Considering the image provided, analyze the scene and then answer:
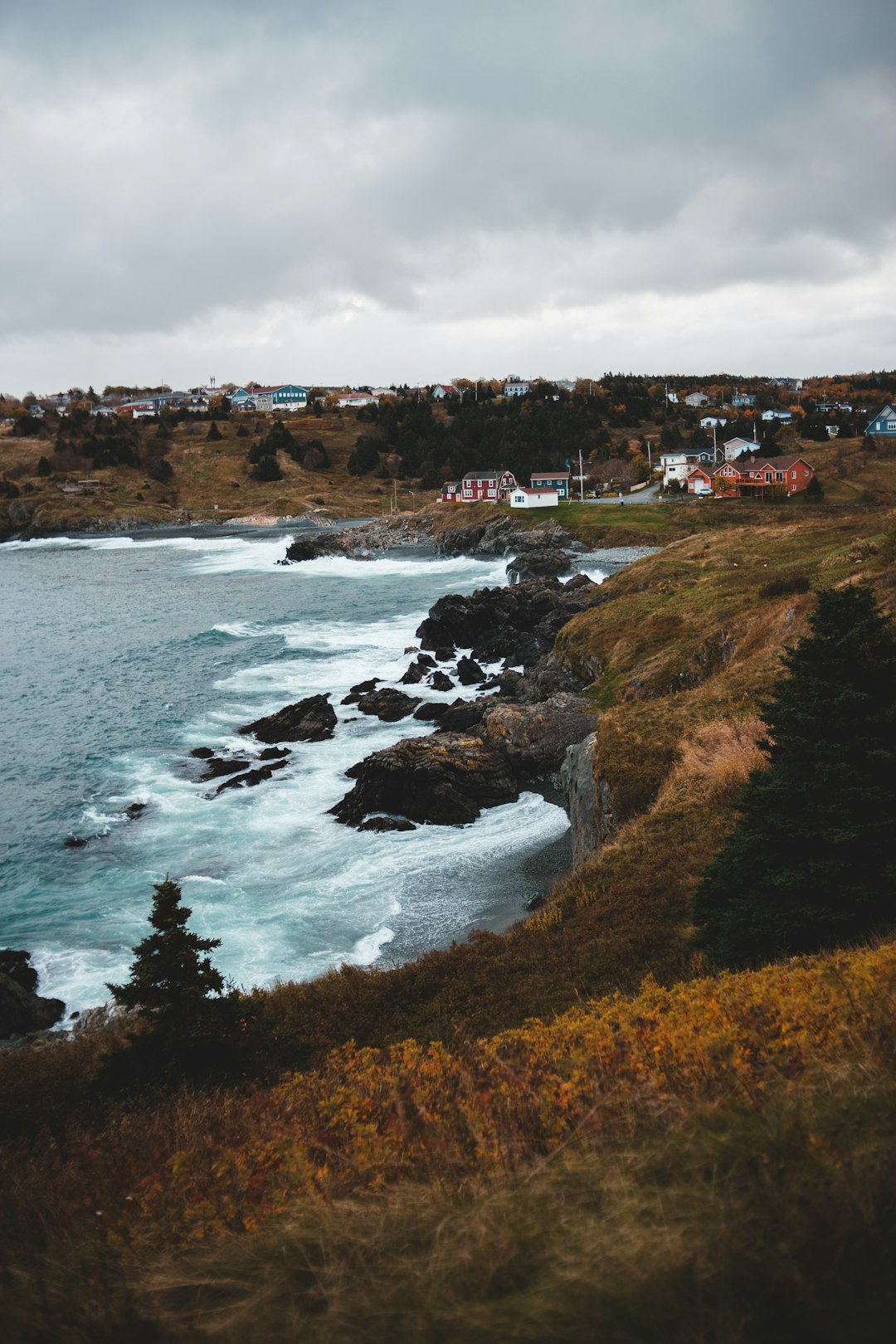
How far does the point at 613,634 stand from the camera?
1361 inches

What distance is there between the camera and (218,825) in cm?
2503

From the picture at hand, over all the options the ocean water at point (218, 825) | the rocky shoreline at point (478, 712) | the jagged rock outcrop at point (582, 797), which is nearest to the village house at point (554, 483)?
the rocky shoreline at point (478, 712)

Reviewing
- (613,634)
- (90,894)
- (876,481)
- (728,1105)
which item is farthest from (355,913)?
(876,481)

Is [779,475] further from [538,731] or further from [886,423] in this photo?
[538,731]

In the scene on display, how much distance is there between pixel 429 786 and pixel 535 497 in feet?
267

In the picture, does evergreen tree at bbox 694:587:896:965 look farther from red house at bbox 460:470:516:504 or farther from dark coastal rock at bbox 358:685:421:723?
red house at bbox 460:470:516:504

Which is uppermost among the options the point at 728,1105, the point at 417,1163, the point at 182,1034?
the point at 728,1105

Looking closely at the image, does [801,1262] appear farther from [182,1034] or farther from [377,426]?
[377,426]

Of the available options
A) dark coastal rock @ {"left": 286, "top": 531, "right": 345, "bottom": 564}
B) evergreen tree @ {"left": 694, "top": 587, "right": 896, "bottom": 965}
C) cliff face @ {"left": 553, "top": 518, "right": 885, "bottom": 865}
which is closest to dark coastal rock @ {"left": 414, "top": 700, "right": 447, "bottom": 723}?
cliff face @ {"left": 553, "top": 518, "right": 885, "bottom": 865}

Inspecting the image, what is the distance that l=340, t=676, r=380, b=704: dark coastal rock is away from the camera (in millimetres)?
37906

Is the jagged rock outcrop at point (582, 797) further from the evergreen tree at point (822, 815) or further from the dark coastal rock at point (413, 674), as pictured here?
the dark coastal rock at point (413, 674)

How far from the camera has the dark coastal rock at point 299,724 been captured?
3278cm

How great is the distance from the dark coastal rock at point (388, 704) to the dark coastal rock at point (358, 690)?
80cm

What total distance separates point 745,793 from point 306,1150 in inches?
292
